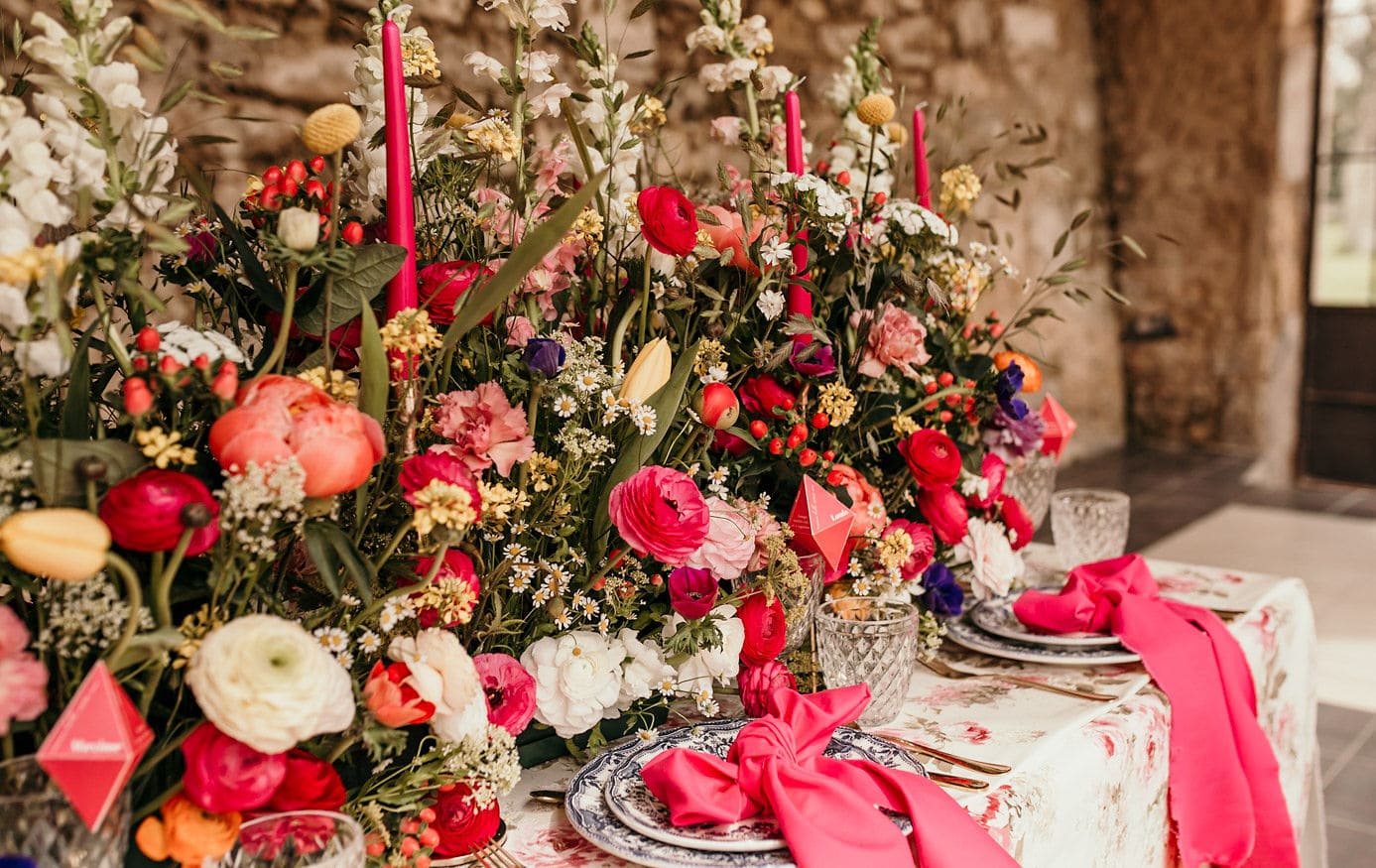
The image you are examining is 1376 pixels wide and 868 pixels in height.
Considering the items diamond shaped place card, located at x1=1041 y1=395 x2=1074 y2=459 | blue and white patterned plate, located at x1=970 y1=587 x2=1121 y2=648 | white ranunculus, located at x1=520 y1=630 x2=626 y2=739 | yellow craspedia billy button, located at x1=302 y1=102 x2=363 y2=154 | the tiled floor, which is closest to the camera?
yellow craspedia billy button, located at x1=302 y1=102 x2=363 y2=154

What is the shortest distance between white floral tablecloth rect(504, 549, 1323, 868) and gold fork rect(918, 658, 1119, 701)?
0.01 meters

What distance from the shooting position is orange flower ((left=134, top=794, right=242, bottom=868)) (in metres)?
0.64

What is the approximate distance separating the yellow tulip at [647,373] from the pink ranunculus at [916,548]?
Result: 388 mm

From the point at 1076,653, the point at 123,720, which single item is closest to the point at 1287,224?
the point at 1076,653

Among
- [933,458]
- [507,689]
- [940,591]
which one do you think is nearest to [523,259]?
[507,689]

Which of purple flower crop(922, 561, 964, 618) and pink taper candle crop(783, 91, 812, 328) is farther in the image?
purple flower crop(922, 561, 964, 618)

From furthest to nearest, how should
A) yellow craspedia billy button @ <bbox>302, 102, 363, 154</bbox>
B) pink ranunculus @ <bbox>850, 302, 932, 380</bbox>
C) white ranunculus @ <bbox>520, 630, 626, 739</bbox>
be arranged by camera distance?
pink ranunculus @ <bbox>850, 302, 932, 380</bbox>, white ranunculus @ <bbox>520, 630, 626, 739</bbox>, yellow craspedia billy button @ <bbox>302, 102, 363, 154</bbox>

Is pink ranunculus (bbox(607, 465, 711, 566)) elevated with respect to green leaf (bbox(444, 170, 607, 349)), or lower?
lower

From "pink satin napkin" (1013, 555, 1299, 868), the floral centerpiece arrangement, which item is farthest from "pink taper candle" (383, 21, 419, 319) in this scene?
"pink satin napkin" (1013, 555, 1299, 868)

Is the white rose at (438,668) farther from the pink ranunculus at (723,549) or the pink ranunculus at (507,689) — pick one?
the pink ranunculus at (723,549)

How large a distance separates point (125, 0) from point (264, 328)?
5.31ft

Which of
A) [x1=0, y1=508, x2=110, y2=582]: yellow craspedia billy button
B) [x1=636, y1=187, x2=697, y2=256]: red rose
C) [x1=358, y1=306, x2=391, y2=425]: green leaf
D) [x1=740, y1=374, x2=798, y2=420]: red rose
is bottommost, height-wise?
[x1=740, y1=374, x2=798, y2=420]: red rose

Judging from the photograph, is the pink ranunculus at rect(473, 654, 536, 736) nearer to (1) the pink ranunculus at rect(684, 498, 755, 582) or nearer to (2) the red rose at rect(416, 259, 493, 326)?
(1) the pink ranunculus at rect(684, 498, 755, 582)

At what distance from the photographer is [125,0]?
2168 millimetres
